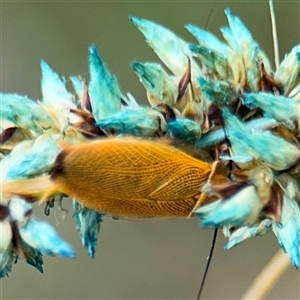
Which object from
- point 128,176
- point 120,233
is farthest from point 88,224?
point 120,233

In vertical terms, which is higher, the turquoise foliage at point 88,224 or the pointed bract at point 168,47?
the pointed bract at point 168,47

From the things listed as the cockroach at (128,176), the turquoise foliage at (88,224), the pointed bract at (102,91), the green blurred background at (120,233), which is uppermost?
the pointed bract at (102,91)

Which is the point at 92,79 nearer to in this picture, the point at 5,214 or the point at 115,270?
the point at 5,214

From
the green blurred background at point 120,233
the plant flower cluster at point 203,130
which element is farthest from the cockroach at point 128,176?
the green blurred background at point 120,233

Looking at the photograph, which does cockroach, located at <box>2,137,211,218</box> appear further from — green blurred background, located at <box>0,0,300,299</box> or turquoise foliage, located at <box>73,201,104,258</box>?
green blurred background, located at <box>0,0,300,299</box>

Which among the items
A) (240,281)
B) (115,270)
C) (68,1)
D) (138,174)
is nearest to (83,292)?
A: (115,270)

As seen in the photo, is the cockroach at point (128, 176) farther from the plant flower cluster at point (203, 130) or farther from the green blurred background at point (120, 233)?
the green blurred background at point (120, 233)

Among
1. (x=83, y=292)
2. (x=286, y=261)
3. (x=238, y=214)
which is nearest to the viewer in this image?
(x=238, y=214)
